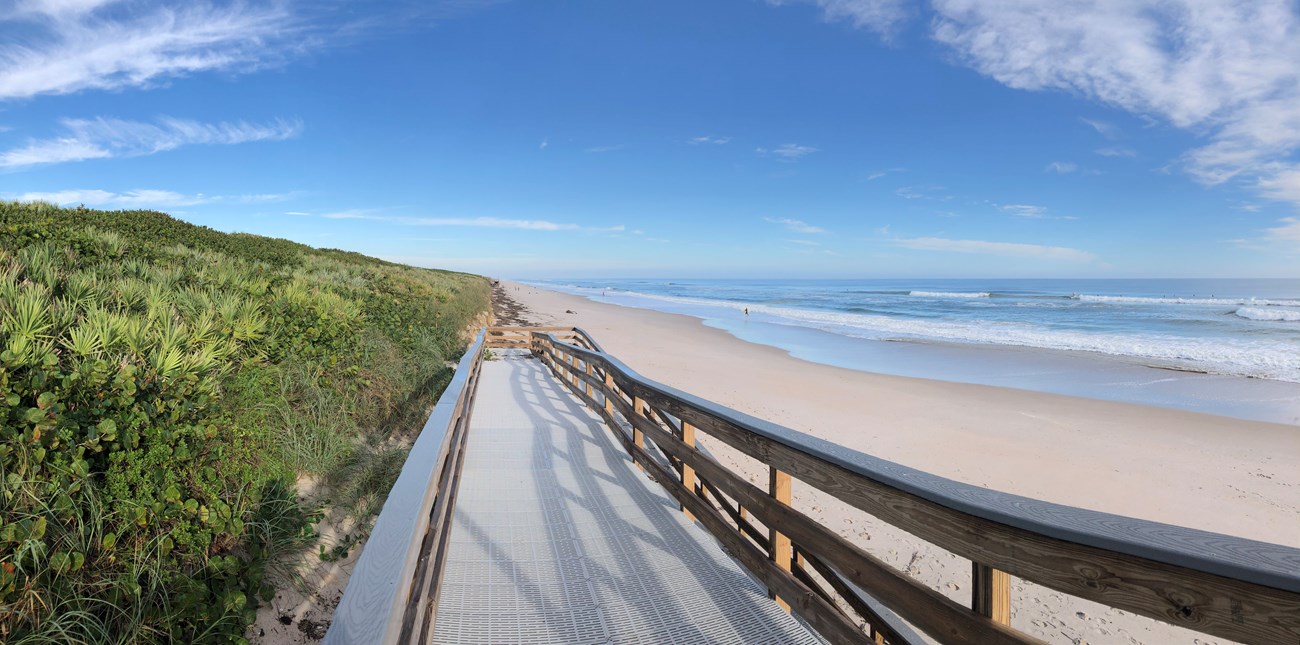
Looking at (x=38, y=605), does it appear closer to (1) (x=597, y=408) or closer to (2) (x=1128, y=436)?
(1) (x=597, y=408)

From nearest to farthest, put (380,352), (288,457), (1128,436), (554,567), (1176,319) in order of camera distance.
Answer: (554,567)
(288,457)
(380,352)
(1128,436)
(1176,319)

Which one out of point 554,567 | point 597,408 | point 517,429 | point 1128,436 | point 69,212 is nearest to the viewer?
point 554,567

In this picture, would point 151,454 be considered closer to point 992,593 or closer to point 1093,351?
point 992,593

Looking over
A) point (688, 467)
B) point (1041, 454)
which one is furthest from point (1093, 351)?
point (688, 467)

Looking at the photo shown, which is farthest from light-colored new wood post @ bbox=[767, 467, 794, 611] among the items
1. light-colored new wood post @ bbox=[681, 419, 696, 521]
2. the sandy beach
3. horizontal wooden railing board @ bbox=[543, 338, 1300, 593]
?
the sandy beach

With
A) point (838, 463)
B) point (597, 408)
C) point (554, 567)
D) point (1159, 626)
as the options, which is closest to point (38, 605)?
point (554, 567)

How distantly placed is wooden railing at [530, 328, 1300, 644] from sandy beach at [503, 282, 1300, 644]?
250 centimetres

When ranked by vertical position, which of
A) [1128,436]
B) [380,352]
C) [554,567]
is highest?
[380,352]

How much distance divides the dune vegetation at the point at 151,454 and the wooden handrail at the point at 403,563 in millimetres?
1098

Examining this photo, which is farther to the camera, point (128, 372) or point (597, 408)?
point (597, 408)

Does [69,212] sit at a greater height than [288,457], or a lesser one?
greater

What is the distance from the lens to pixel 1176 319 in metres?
30.5

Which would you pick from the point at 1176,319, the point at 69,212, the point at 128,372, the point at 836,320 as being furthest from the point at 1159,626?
the point at 1176,319

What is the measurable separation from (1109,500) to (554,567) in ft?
22.1
